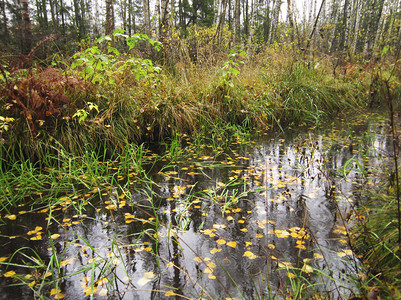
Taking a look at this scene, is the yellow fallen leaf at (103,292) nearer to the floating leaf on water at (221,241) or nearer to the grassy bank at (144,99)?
the floating leaf on water at (221,241)

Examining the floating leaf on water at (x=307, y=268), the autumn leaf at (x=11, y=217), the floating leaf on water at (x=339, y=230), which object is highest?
Result: the floating leaf on water at (x=339, y=230)

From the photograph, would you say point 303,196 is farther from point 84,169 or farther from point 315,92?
point 315,92

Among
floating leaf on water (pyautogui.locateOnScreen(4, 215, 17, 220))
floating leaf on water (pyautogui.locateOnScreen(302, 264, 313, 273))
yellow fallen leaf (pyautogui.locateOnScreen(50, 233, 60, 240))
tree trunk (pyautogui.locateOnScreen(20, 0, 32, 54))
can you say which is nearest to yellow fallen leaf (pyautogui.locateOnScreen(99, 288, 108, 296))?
yellow fallen leaf (pyautogui.locateOnScreen(50, 233, 60, 240))

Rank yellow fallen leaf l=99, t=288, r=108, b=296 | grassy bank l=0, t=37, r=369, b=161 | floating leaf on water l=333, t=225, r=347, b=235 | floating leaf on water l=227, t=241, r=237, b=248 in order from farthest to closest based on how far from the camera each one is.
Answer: grassy bank l=0, t=37, r=369, b=161
floating leaf on water l=333, t=225, r=347, b=235
floating leaf on water l=227, t=241, r=237, b=248
yellow fallen leaf l=99, t=288, r=108, b=296

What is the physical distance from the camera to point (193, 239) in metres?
2.16

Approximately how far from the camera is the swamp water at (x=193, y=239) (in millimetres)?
1681

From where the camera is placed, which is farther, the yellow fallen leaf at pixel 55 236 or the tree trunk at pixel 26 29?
the tree trunk at pixel 26 29

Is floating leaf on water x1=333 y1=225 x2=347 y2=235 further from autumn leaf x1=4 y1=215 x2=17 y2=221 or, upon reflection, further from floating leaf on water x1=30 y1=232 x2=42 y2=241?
autumn leaf x1=4 y1=215 x2=17 y2=221

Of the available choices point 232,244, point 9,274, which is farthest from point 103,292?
point 232,244

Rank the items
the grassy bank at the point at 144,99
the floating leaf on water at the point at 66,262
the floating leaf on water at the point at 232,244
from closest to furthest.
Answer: the floating leaf on water at the point at 66,262
the floating leaf on water at the point at 232,244
the grassy bank at the point at 144,99

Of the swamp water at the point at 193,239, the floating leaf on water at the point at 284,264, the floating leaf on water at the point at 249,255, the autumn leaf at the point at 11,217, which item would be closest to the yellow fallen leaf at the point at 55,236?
the swamp water at the point at 193,239

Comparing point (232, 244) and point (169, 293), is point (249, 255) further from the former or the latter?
point (169, 293)

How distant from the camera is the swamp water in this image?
1681 millimetres

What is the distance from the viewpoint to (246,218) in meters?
2.44
